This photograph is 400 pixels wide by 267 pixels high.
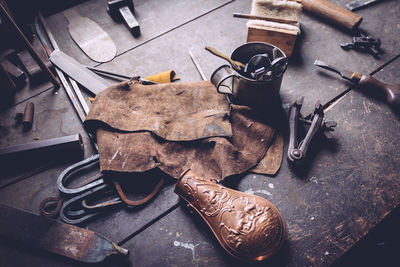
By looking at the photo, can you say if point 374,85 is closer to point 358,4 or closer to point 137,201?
point 358,4

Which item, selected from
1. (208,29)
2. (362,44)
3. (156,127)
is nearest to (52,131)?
(156,127)

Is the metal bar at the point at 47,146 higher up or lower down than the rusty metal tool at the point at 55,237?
higher up

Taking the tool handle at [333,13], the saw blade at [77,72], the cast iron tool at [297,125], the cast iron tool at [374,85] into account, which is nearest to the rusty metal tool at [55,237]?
the saw blade at [77,72]

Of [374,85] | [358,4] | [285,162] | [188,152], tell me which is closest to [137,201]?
[188,152]

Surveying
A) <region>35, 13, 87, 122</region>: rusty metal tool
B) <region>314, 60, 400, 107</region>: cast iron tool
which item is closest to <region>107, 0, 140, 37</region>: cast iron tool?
<region>35, 13, 87, 122</region>: rusty metal tool

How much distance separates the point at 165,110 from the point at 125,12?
1.08 meters

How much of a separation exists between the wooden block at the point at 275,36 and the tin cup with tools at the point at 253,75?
26 centimetres

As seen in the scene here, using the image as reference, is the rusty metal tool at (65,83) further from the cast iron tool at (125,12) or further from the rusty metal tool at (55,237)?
the rusty metal tool at (55,237)

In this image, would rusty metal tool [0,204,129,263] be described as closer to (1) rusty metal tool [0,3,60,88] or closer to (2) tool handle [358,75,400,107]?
(1) rusty metal tool [0,3,60,88]

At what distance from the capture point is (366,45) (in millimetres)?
1944

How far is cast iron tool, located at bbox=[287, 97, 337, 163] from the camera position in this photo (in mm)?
1418

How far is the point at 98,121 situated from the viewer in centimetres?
150

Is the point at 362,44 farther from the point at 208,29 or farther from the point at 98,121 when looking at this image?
the point at 98,121

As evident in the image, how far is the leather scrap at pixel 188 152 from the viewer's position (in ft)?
4.66
